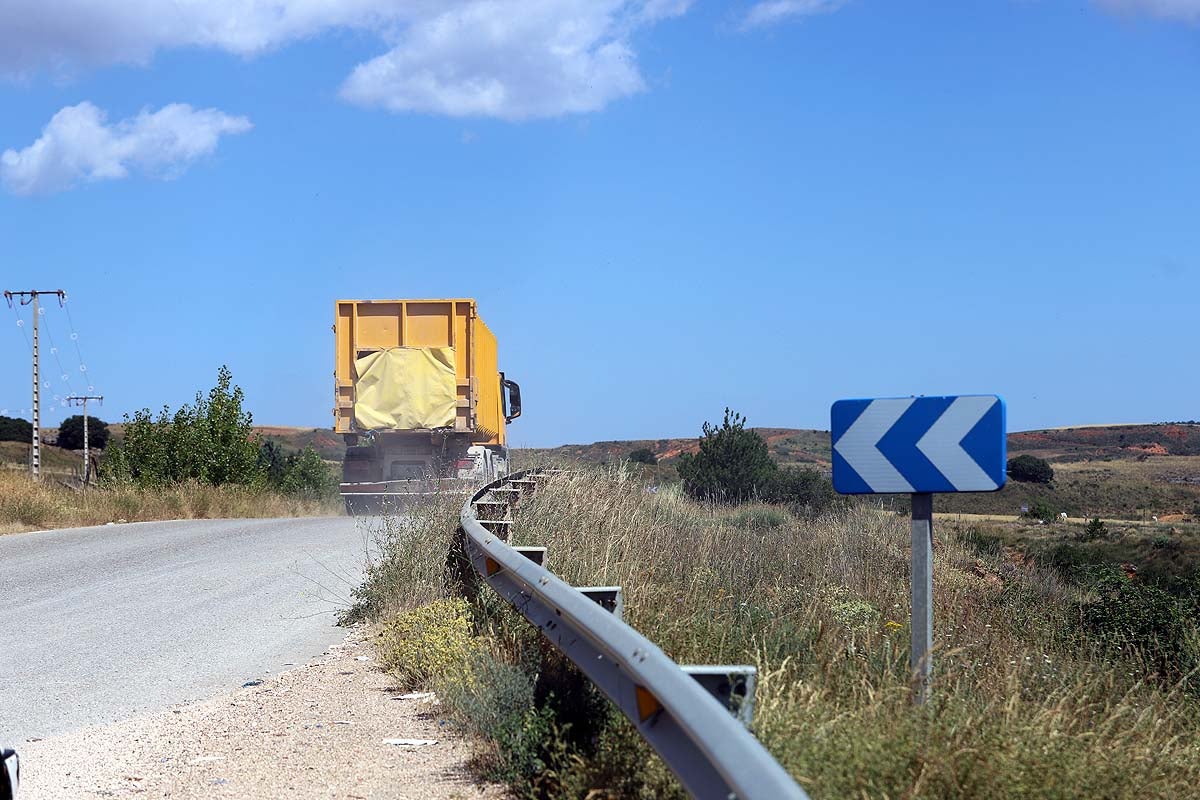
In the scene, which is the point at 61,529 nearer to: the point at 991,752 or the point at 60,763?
the point at 60,763

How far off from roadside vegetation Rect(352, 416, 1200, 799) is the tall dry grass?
0.5 inches

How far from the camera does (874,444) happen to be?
5.55m

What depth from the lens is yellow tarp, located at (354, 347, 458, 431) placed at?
24.9 meters

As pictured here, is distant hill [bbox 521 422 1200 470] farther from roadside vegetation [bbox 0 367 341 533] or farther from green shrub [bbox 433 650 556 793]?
green shrub [bbox 433 650 556 793]

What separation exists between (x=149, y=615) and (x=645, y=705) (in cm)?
780

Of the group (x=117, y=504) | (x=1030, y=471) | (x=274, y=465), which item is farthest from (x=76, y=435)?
(x=117, y=504)

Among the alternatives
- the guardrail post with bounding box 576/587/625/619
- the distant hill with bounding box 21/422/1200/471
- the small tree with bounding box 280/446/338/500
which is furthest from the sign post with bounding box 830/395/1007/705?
the distant hill with bounding box 21/422/1200/471

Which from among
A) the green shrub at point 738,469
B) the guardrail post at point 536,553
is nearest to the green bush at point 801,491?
the green shrub at point 738,469

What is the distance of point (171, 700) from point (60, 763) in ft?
5.18

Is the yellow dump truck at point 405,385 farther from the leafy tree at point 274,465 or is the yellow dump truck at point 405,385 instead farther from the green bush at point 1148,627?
the green bush at point 1148,627

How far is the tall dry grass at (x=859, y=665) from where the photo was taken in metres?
3.85

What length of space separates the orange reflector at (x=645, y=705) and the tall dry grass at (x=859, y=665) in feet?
0.93

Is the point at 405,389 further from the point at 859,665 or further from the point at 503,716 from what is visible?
the point at 503,716

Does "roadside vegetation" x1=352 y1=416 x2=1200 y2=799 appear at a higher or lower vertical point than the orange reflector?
lower
